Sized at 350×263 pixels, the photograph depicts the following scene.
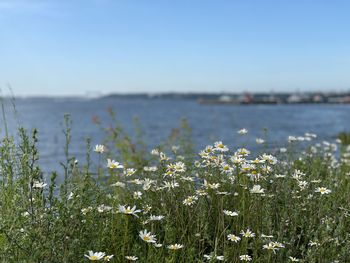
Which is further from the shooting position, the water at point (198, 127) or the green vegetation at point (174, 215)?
the water at point (198, 127)

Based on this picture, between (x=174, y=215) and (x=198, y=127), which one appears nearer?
(x=174, y=215)

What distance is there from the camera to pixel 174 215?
407cm

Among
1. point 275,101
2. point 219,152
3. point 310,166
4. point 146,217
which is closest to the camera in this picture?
point 146,217

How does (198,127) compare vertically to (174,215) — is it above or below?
below

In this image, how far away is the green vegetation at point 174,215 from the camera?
3.12 meters

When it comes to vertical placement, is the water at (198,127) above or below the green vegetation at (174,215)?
below

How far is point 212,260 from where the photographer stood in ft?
9.75

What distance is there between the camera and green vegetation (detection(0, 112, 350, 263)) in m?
3.12

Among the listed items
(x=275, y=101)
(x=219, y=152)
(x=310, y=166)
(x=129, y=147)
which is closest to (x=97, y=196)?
(x=219, y=152)

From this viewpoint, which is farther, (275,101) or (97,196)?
(275,101)

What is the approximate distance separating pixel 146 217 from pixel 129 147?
23.1 ft

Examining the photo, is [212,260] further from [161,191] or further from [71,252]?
[161,191]

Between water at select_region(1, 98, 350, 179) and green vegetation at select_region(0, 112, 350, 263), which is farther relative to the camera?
water at select_region(1, 98, 350, 179)

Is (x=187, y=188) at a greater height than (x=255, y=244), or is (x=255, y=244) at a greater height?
(x=187, y=188)
